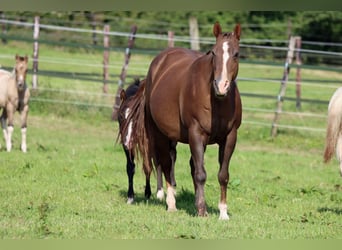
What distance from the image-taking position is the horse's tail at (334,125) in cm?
942

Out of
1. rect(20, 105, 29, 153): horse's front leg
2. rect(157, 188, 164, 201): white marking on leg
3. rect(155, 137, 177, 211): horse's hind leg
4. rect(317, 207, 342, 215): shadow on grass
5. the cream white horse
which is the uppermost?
the cream white horse

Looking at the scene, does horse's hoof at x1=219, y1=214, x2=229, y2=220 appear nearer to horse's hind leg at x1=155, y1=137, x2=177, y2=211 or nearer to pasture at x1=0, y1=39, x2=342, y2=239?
pasture at x1=0, y1=39, x2=342, y2=239

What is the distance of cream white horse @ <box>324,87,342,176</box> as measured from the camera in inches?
371

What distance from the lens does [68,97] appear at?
2017 cm

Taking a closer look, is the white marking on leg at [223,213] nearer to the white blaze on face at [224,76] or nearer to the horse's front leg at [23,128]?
the white blaze on face at [224,76]

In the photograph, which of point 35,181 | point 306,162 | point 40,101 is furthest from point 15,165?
point 40,101

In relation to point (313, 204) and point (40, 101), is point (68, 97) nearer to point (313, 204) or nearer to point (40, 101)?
point (40, 101)

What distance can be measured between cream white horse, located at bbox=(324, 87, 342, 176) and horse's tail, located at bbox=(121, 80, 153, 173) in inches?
88.6

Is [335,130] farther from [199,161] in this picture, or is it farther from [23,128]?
[23,128]

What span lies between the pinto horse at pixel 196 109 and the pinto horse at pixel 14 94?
5.94m

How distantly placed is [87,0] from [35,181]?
21.9 feet

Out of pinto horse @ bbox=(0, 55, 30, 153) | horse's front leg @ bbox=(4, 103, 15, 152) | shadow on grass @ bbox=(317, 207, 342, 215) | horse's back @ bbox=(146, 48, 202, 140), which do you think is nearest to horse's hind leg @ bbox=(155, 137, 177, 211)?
horse's back @ bbox=(146, 48, 202, 140)

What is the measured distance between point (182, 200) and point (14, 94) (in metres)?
6.40

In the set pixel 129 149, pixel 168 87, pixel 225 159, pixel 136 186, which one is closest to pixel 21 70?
pixel 136 186
